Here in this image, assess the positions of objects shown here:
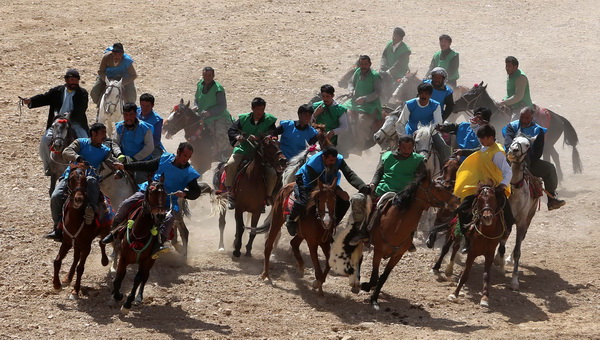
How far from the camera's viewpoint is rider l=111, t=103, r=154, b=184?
15.0 meters

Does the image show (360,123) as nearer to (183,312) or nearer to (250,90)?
(250,90)

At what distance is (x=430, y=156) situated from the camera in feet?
51.5

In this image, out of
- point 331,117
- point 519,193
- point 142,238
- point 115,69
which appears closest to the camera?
point 142,238

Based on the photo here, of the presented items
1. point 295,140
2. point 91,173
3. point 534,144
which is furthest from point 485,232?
point 91,173

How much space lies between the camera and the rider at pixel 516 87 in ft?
65.1

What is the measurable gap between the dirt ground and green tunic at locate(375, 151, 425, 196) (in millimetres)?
1502

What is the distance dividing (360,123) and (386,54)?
3.81m

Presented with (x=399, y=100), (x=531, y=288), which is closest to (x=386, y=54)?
(x=399, y=100)

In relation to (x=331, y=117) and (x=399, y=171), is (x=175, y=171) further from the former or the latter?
(x=331, y=117)

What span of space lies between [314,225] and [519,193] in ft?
11.0

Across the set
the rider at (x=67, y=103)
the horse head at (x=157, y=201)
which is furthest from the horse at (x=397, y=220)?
the rider at (x=67, y=103)

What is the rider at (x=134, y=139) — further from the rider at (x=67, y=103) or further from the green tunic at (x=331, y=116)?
the green tunic at (x=331, y=116)

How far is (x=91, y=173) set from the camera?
13.6m

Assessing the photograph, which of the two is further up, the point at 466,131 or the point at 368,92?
the point at 368,92
